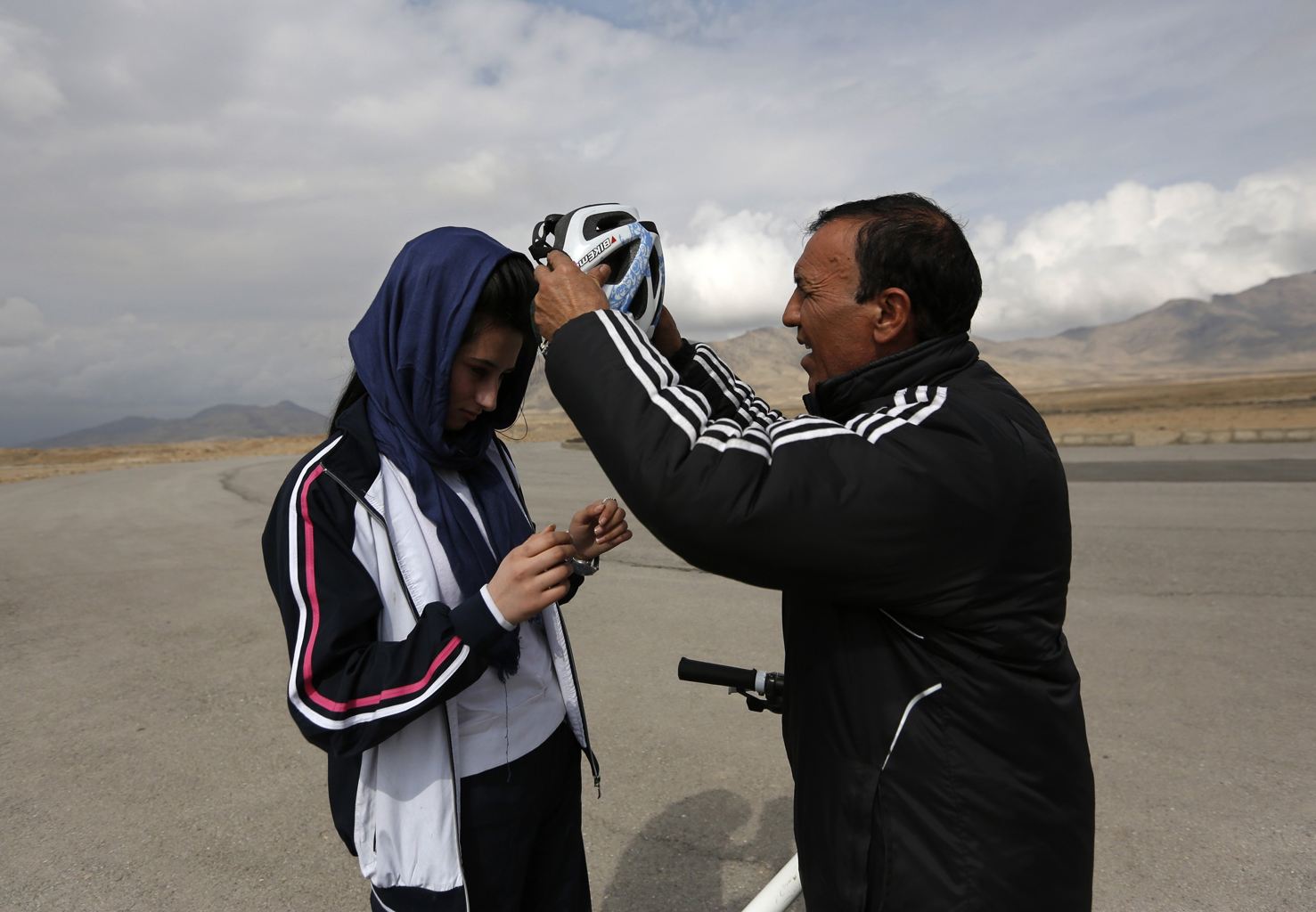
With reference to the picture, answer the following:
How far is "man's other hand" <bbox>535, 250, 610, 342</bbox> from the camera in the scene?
1564 millimetres

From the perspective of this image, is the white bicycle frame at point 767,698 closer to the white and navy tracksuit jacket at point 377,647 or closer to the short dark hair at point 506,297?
the white and navy tracksuit jacket at point 377,647

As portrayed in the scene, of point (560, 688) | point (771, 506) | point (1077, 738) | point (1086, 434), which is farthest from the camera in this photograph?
point (1086, 434)

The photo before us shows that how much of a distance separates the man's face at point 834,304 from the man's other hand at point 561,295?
456 mm

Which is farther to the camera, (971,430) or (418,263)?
(418,263)

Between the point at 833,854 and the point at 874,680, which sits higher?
the point at 874,680

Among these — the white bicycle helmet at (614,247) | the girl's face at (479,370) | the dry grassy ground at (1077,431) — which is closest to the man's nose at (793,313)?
the white bicycle helmet at (614,247)

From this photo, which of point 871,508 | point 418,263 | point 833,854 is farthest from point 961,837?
point 418,263

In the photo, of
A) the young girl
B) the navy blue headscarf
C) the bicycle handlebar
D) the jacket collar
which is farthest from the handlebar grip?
the jacket collar

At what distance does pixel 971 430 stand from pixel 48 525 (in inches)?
599

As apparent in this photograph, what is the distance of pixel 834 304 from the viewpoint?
170 centimetres

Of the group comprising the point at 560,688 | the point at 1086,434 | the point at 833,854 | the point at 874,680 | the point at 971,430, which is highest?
the point at 971,430

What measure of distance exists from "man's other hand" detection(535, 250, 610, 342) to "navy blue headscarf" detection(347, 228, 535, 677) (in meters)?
0.24

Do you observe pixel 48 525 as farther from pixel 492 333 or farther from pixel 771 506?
pixel 771 506

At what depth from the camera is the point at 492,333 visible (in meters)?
1.91
